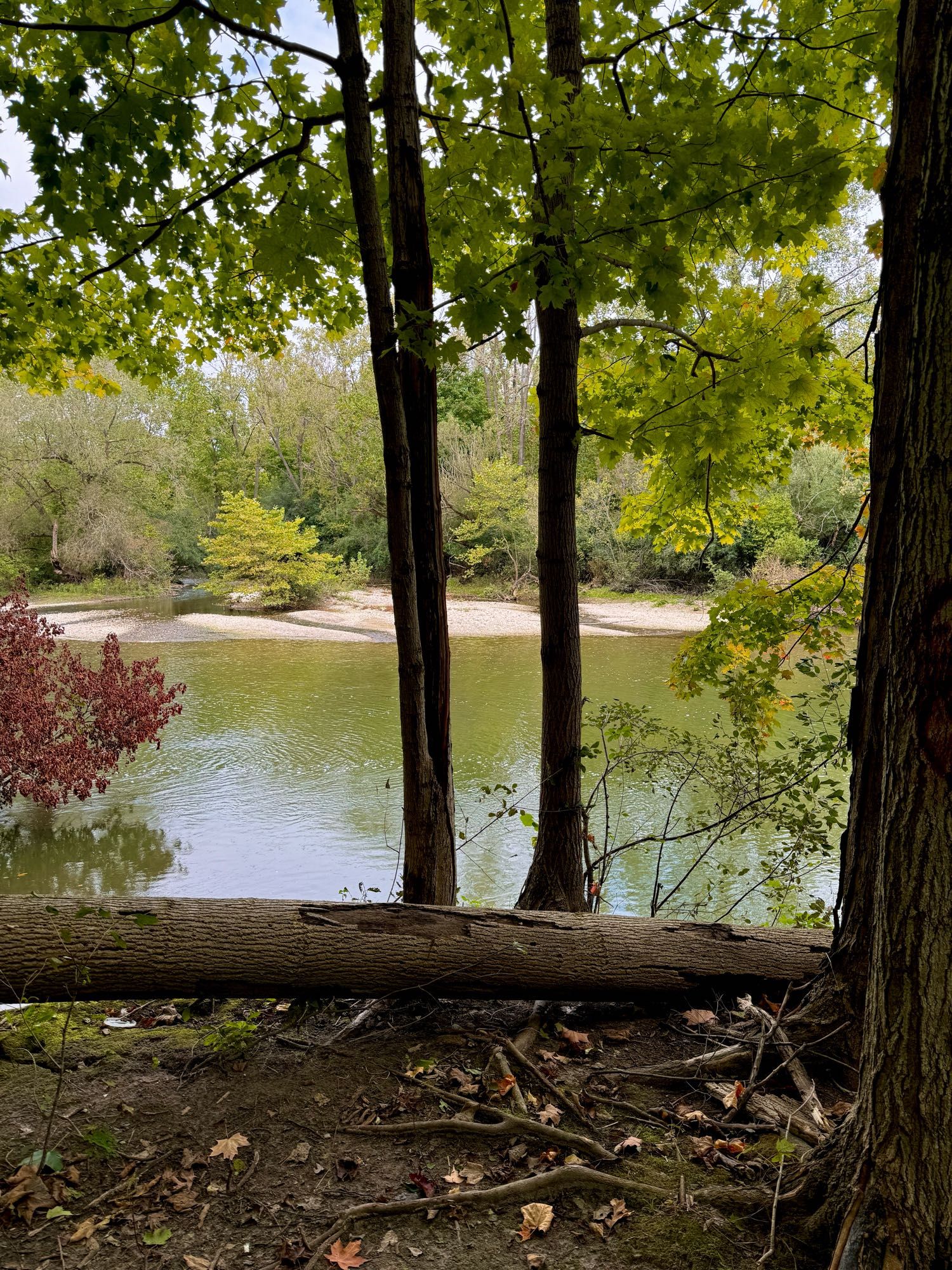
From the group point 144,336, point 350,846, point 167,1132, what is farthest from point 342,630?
point 167,1132

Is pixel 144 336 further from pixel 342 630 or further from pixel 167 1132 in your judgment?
pixel 342 630

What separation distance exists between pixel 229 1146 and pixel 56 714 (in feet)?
22.1

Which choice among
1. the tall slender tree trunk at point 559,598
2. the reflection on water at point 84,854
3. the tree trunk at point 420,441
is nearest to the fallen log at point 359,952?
the tree trunk at point 420,441

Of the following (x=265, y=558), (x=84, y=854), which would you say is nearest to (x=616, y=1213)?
(x=84, y=854)

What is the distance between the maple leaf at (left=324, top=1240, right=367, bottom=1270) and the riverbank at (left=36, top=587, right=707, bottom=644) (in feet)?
51.4

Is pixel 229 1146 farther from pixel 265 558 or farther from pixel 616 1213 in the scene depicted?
pixel 265 558

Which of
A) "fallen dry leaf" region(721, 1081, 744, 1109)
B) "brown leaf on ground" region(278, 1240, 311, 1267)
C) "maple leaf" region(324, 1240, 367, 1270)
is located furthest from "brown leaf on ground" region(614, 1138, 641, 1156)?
"brown leaf on ground" region(278, 1240, 311, 1267)

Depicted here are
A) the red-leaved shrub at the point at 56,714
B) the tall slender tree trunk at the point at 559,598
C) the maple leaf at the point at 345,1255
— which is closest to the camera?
the maple leaf at the point at 345,1255

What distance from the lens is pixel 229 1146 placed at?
1.87 m

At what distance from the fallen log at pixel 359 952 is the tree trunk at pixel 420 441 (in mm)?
497

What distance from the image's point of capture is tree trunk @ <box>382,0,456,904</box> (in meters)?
2.63

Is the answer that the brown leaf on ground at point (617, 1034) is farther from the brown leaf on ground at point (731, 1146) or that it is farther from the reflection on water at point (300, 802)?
the reflection on water at point (300, 802)

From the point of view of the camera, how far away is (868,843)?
187cm

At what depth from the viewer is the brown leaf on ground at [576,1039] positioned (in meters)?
2.29
